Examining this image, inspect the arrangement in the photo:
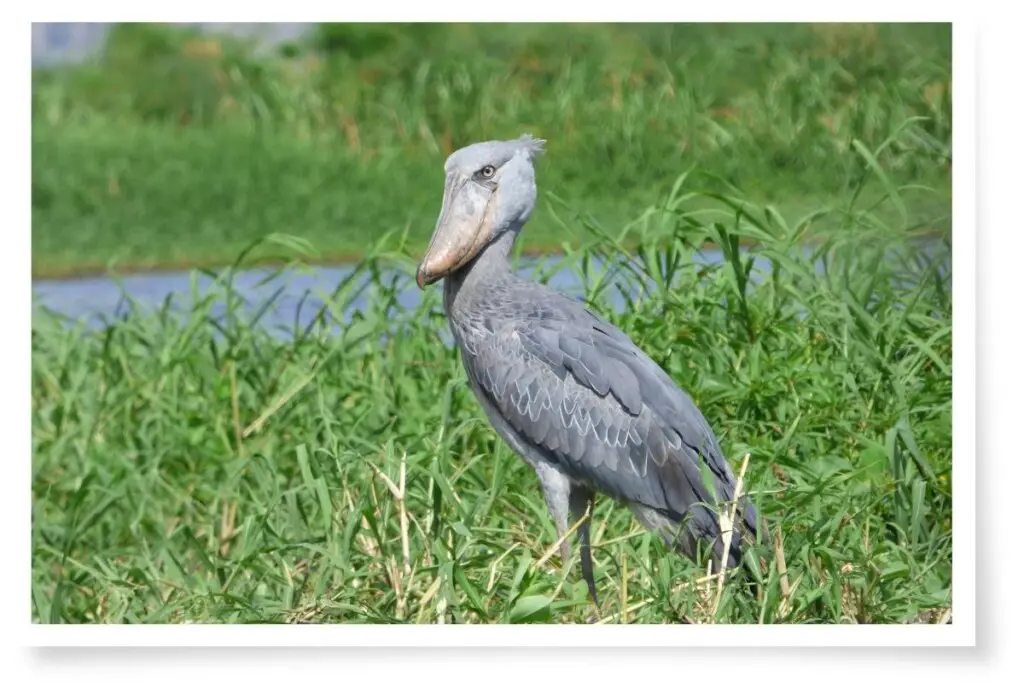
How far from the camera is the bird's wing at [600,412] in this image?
2.97 m

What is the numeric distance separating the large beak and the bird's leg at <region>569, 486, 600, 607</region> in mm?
446

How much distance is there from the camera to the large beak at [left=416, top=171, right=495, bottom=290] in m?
2.96

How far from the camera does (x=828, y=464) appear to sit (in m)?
3.22

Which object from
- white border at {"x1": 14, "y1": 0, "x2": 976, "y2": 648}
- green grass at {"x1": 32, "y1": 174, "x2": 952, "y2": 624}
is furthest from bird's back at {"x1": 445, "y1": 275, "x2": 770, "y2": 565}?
white border at {"x1": 14, "y1": 0, "x2": 976, "y2": 648}

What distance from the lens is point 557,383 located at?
117 inches

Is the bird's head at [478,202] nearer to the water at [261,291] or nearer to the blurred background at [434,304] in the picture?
the blurred background at [434,304]

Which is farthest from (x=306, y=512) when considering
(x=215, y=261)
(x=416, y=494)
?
(x=215, y=261)

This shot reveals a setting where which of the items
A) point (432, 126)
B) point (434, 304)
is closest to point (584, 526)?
point (434, 304)

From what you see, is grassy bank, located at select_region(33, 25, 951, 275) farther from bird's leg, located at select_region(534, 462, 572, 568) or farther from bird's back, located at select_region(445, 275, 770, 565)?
bird's leg, located at select_region(534, 462, 572, 568)
